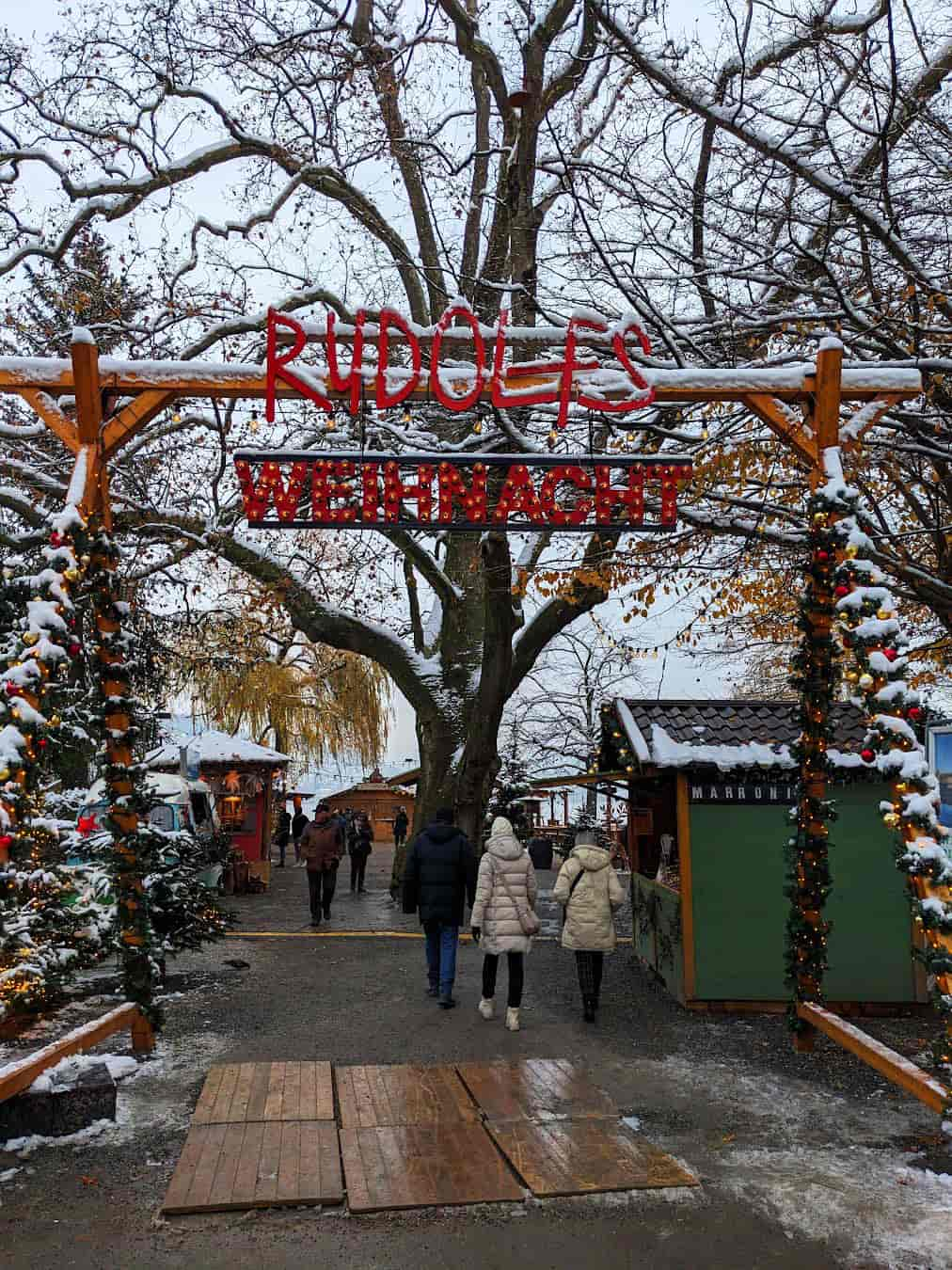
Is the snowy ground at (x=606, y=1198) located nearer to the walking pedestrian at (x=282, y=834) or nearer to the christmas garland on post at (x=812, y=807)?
the christmas garland on post at (x=812, y=807)

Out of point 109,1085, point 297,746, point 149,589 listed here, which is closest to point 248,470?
point 109,1085

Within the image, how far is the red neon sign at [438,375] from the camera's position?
7391 mm

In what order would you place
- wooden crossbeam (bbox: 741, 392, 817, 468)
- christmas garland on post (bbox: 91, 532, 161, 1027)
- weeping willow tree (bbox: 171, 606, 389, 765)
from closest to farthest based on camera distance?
christmas garland on post (bbox: 91, 532, 161, 1027), wooden crossbeam (bbox: 741, 392, 817, 468), weeping willow tree (bbox: 171, 606, 389, 765)

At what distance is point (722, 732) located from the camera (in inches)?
373

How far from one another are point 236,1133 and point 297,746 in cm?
3079

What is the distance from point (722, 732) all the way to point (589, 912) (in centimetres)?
217

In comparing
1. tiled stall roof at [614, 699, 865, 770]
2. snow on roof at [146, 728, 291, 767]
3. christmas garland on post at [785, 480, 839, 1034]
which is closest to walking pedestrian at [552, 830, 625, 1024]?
tiled stall roof at [614, 699, 865, 770]

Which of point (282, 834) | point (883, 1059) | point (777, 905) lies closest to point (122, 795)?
point (883, 1059)

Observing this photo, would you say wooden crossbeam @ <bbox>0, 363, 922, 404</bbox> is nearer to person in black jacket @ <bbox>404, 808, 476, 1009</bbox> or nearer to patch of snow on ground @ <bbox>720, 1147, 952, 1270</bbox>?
person in black jacket @ <bbox>404, 808, 476, 1009</bbox>

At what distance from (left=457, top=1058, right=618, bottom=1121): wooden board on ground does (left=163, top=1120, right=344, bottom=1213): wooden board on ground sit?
1.06 meters

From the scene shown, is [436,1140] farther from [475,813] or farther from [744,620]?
[744,620]

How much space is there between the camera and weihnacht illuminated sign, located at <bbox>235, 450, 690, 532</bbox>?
7391mm

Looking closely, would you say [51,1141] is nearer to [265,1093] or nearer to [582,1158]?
[265,1093]

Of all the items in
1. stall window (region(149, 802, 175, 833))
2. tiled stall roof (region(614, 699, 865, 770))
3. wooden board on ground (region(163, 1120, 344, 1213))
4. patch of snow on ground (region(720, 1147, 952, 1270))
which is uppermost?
tiled stall roof (region(614, 699, 865, 770))
